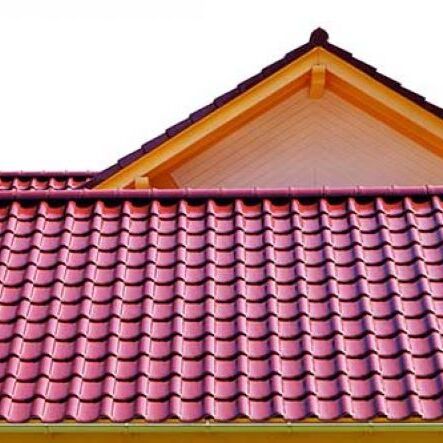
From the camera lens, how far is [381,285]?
8352 millimetres

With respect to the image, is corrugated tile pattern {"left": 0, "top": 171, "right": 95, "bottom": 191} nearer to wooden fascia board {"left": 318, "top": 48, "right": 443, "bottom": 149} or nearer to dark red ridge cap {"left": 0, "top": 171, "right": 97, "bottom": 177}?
dark red ridge cap {"left": 0, "top": 171, "right": 97, "bottom": 177}

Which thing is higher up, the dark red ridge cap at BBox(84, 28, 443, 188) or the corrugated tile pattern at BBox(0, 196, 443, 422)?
the dark red ridge cap at BBox(84, 28, 443, 188)

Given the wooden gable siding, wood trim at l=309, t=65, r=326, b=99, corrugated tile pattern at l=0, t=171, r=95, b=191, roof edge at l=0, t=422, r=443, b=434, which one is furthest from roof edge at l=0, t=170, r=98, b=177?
roof edge at l=0, t=422, r=443, b=434

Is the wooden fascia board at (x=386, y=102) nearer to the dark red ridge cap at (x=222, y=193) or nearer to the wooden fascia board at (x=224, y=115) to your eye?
the wooden fascia board at (x=224, y=115)

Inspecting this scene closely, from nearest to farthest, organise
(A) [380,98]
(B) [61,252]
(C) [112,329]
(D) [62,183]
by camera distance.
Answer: (C) [112,329] → (B) [61,252] → (A) [380,98] → (D) [62,183]

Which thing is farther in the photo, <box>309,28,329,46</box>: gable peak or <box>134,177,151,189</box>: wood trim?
<box>309,28,329,46</box>: gable peak

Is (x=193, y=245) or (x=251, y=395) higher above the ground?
(x=193, y=245)

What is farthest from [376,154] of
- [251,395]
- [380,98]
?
[251,395]

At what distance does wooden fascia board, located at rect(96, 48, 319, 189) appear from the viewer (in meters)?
10.0

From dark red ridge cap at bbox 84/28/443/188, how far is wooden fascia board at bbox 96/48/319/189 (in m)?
0.03

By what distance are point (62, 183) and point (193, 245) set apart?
3.41 m

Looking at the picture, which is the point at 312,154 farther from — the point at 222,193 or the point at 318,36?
the point at 222,193

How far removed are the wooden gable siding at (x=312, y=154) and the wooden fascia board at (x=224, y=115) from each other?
0.26 metres

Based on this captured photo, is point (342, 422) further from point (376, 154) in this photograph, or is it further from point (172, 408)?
point (376, 154)
